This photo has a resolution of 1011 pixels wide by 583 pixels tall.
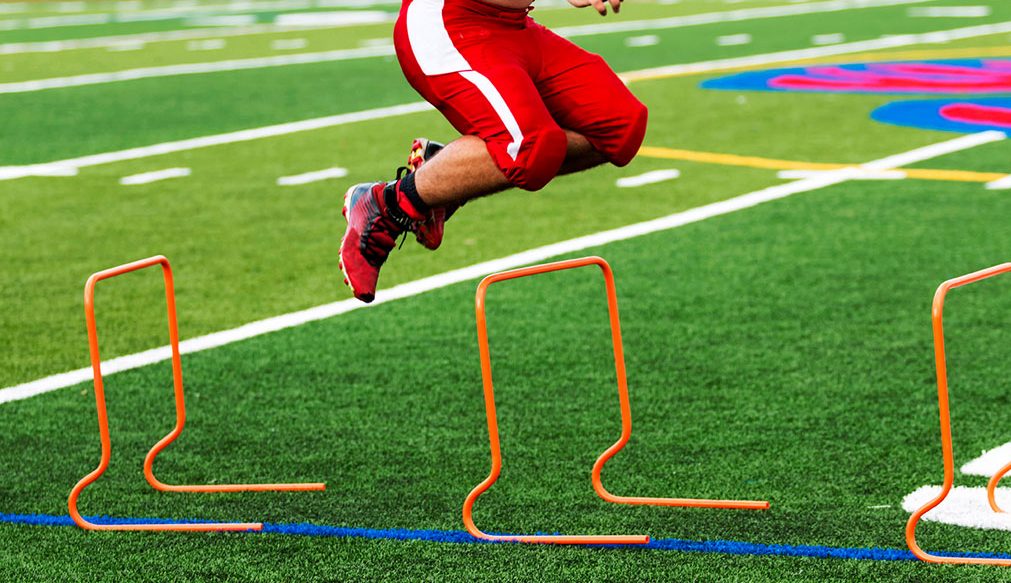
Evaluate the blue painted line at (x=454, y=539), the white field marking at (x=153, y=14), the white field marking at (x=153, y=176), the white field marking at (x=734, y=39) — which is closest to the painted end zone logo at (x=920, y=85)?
the white field marking at (x=734, y=39)

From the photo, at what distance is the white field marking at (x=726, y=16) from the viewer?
86.6 ft

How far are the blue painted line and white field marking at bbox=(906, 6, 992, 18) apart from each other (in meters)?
24.1

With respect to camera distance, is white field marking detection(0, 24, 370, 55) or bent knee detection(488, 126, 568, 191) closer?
bent knee detection(488, 126, 568, 191)

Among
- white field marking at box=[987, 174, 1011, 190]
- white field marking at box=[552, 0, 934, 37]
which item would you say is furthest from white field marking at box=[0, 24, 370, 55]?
white field marking at box=[987, 174, 1011, 190]

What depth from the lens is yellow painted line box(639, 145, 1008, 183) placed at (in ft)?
39.8

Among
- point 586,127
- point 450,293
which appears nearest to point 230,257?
point 450,293

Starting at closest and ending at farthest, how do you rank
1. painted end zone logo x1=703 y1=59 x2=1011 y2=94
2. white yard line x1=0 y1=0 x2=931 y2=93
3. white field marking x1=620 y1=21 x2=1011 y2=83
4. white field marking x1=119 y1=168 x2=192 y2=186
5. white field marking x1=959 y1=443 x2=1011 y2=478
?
white field marking x1=959 y1=443 x2=1011 y2=478 → white field marking x1=119 y1=168 x2=192 y2=186 → painted end zone logo x1=703 y1=59 x2=1011 y2=94 → white yard line x1=0 y1=0 x2=931 y2=93 → white field marking x1=620 y1=21 x2=1011 y2=83

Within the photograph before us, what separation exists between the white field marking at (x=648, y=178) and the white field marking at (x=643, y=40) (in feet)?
35.5

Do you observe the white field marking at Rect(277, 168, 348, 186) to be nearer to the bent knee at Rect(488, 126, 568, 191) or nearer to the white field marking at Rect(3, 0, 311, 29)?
the bent knee at Rect(488, 126, 568, 191)

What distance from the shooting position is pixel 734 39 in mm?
24359

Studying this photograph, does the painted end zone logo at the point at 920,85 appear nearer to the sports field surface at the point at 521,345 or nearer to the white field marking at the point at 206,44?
the sports field surface at the point at 521,345

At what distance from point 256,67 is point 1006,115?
32.4 feet

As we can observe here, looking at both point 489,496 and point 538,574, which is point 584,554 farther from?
point 489,496

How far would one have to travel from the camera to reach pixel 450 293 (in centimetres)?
894
